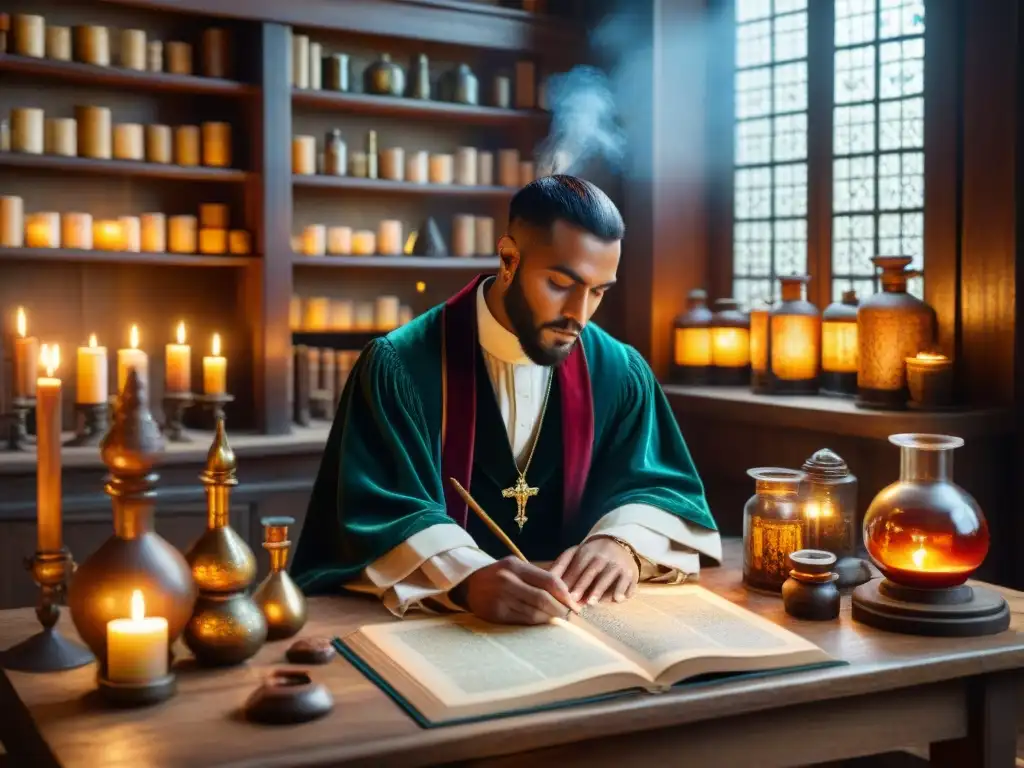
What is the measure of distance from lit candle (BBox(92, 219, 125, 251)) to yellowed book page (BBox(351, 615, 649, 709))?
2.87 m

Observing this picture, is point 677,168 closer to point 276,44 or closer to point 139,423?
point 276,44

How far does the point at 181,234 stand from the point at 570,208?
8.36 feet

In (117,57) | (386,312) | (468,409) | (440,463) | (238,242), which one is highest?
(117,57)

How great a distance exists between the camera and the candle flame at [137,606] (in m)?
1.57

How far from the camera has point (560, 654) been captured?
5.58ft

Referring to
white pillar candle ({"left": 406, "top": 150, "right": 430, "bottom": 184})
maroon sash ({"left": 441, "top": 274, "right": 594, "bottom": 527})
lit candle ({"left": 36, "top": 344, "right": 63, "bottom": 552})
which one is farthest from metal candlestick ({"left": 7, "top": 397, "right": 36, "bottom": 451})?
lit candle ({"left": 36, "top": 344, "right": 63, "bottom": 552})

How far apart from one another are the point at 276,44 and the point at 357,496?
2.68 meters

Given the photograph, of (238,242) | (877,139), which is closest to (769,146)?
(877,139)

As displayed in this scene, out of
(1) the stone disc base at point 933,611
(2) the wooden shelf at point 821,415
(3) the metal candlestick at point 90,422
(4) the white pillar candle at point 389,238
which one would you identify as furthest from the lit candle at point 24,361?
(1) the stone disc base at point 933,611

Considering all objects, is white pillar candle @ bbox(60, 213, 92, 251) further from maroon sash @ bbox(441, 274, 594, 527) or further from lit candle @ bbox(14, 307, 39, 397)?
maroon sash @ bbox(441, 274, 594, 527)

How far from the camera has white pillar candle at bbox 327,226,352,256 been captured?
4.72 m

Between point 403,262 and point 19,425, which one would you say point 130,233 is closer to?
point 19,425

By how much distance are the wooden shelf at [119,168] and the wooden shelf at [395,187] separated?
264 millimetres

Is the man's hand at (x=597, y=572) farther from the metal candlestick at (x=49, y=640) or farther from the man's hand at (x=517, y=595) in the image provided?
the metal candlestick at (x=49, y=640)
